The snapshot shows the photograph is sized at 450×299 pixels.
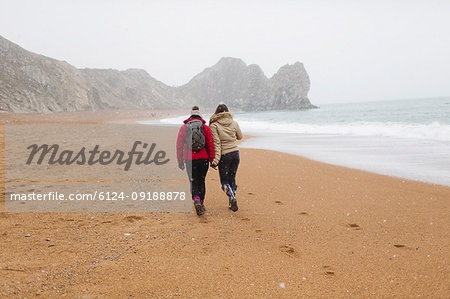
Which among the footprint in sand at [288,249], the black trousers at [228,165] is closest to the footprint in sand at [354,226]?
the footprint in sand at [288,249]

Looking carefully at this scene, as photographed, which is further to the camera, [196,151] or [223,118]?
[223,118]

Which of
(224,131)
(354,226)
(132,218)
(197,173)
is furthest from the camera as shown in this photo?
(224,131)

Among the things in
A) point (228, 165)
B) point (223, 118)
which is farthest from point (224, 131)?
point (228, 165)

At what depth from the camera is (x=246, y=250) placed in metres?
4.29

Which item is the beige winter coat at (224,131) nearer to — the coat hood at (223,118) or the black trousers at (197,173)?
the coat hood at (223,118)

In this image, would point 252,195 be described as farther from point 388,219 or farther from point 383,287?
point 383,287

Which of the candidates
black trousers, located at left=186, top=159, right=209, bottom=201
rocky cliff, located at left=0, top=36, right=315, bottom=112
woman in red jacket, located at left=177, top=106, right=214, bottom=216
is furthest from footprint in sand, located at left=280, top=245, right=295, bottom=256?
rocky cliff, located at left=0, top=36, right=315, bottom=112

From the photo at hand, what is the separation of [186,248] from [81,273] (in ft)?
4.62

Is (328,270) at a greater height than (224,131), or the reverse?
(224,131)

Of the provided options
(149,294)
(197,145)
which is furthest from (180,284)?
(197,145)

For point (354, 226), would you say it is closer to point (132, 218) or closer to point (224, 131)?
point (224, 131)

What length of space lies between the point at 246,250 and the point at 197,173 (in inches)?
80.2

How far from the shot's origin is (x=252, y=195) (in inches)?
285

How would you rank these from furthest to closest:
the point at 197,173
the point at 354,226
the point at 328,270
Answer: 1. the point at 197,173
2. the point at 354,226
3. the point at 328,270
